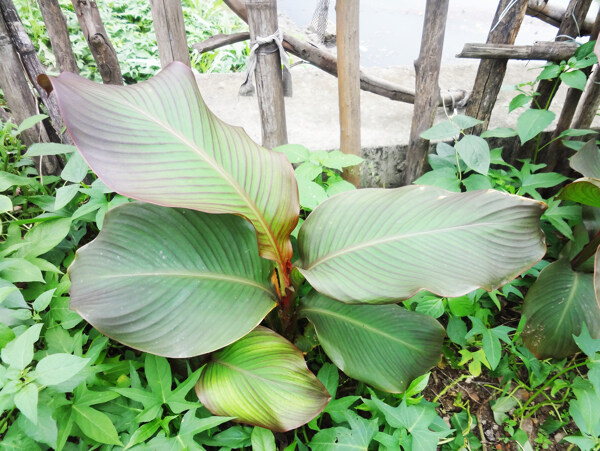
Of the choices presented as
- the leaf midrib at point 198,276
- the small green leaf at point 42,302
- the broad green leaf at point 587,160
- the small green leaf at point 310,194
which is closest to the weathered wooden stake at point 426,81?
the broad green leaf at point 587,160

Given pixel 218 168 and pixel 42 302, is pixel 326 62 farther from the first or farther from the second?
pixel 42 302

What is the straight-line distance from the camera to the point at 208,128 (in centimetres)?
99

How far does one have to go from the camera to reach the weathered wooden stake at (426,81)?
1.34 meters

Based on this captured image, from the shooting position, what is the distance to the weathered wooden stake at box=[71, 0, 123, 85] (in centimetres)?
121

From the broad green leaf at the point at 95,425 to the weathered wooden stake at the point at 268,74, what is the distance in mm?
1080

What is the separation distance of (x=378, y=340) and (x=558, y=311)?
0.64 meters

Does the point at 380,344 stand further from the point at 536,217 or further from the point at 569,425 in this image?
the point at 569,425

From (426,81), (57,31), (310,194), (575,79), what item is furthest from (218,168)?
(575,79)

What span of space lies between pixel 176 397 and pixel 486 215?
2.83ft

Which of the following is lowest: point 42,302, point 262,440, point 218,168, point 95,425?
point 262,440

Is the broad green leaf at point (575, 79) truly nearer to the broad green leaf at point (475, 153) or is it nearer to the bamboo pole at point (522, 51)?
the bamboo pole at point (522, 51)

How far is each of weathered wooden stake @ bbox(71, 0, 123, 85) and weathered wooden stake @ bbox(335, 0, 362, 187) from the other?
0.79 metres

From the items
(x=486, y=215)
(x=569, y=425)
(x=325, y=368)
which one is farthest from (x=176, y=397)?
(x=569, y=425)

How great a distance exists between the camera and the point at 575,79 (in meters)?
1.32
